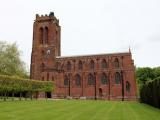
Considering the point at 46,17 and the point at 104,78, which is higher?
the point at 46,17

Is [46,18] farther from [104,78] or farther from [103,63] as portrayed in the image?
[104,78]

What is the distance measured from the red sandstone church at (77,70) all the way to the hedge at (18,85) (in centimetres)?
1242

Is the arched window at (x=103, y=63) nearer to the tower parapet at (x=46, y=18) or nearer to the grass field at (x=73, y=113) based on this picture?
the tower parapet at (x=46, y=18)

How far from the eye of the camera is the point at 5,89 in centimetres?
4022

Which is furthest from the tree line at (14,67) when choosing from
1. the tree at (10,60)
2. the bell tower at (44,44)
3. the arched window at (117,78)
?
the arched window at (117,78)

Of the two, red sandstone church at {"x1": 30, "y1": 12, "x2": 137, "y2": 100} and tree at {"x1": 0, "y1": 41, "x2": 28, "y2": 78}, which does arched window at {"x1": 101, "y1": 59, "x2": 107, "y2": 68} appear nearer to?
red sandstone church at {"x1": 30, "y1": 12, "x2": 137, "y2": 100}

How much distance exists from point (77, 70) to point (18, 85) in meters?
27.8

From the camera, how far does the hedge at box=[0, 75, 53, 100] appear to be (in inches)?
1567

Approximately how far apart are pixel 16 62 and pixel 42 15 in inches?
769

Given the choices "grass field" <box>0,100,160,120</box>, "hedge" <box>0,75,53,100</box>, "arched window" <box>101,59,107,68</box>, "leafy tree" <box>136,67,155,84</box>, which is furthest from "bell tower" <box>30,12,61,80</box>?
"grass field" <box>0,100,160,120</box>

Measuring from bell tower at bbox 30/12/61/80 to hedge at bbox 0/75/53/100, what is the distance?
636 inches

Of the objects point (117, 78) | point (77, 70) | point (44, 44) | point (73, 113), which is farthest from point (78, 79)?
point (73, 113)

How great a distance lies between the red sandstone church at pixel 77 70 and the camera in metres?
64.9

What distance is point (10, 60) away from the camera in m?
60.6
